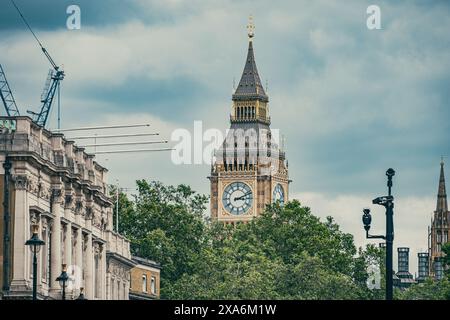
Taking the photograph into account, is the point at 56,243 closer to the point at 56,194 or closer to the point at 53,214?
the point at 53,214

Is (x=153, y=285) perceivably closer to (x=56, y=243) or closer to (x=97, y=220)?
(x=97, y=220)

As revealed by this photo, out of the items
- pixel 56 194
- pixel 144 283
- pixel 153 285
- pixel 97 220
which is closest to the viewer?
pixel 56 194

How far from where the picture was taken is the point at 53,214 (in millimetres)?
131625

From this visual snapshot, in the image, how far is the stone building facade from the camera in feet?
400

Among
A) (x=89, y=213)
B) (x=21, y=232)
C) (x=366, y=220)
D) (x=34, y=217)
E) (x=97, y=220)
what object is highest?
(x=89, y=213)

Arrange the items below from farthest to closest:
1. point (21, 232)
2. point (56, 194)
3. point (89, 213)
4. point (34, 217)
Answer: point (89, 213)
point (56, 194)
point (34, 217)
point (21, 232)

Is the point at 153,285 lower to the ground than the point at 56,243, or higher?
lower

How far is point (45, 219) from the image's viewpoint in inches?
5094

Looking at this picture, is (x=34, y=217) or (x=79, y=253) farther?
(x=79, y=253)

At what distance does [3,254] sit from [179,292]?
6901cm

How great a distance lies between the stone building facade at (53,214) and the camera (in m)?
122

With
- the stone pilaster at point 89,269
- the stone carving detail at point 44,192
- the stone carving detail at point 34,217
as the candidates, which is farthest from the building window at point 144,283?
the stone carving detail at point 34,217

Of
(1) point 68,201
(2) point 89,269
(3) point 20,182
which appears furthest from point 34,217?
(2) point 89,269
